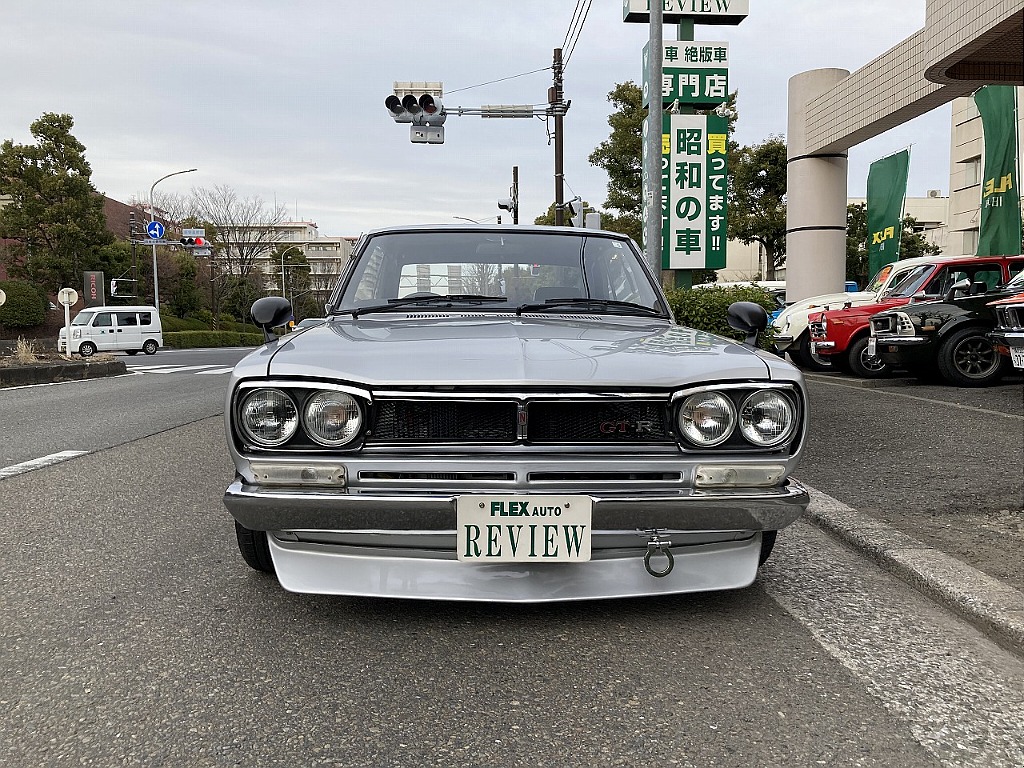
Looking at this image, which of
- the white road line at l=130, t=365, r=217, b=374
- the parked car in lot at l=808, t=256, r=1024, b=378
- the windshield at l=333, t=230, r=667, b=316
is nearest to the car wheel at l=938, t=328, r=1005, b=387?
the parked car in lot at l=808, t=256, r=1024, b=378

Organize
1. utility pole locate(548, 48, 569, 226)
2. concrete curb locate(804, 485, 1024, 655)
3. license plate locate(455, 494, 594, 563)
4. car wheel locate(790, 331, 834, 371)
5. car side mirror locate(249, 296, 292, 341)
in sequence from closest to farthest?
license plate locate(455, 494, 594, 563), concrete curb locate(804, 485, 1024, 655), car side mirror locate(249, 296, 292, 341), car wheel locate(790, 331, 834, 371), utility pole locate(548, 48, 569, 226)

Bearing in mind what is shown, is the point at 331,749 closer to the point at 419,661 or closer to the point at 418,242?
the point at 419,661

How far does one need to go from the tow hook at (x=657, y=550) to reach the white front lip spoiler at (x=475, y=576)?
0.06 m

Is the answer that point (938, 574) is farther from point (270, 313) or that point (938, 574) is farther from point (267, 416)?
point (270, 313)

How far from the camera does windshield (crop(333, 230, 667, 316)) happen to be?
3680mm

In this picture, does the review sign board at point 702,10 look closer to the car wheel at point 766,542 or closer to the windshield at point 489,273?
the windshield at point 489,273

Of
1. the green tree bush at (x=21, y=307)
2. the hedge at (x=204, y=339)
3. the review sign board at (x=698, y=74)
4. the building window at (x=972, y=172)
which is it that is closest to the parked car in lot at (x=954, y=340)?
the review sign board at (x=698, y=74)

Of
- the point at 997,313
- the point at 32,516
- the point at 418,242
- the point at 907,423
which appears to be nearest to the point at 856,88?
the point at 997,313

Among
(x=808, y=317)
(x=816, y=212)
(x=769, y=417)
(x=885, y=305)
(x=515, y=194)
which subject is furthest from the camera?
(x=515, y=194)

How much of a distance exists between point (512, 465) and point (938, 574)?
176 cm

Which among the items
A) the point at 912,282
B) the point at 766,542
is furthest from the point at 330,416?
the point at 912,282

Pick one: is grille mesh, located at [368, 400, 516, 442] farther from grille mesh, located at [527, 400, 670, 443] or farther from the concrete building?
the concrete building

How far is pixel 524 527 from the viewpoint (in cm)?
245

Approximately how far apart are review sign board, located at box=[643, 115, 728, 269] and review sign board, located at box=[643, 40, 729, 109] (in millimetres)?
350
